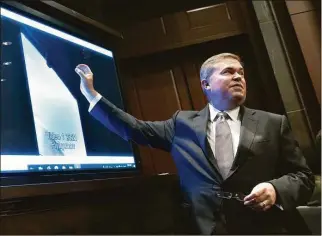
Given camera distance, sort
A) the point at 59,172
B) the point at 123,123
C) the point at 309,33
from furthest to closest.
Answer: the point at 309,33 → the point at 123,123 → the point at 59,172

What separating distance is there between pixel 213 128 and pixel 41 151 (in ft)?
1.15

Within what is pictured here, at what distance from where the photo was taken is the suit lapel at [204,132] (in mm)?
792

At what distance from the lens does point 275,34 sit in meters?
0.95

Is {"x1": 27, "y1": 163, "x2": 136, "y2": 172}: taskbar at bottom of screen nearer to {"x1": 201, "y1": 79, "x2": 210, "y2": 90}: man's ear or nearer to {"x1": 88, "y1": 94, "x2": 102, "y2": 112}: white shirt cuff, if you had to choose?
{"x1": 88, "y1": 94, "x2": 102, "y2": 112}: white shirt cuff

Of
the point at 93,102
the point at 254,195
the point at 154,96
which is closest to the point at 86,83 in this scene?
the point at 93,102

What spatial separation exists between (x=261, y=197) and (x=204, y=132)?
174 millimetres

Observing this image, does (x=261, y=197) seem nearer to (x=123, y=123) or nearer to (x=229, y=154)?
(x=229, y=154)

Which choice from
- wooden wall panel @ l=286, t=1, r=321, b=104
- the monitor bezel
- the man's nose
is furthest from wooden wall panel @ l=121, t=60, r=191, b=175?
wooden wall panel @ l=286, t=1, r=321, b=104

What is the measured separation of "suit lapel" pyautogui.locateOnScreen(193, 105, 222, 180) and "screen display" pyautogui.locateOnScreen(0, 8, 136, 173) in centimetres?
17

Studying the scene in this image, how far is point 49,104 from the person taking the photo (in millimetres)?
754

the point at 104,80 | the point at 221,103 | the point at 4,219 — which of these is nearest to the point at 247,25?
the point at 221,103

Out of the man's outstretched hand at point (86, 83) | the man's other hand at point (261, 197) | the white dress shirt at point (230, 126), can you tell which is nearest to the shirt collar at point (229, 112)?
the white dress shirt at point (230, 126)

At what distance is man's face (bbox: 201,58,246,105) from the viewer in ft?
2.67

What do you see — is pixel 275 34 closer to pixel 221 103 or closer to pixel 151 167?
pixel 221 103
